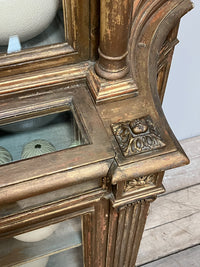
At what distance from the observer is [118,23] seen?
0.54m

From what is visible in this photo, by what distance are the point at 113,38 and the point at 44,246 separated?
40 cm

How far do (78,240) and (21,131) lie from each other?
0.26 metres

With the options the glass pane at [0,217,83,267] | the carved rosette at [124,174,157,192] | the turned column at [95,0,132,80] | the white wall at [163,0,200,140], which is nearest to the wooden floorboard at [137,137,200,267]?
the white wall at [163,0,200,140]

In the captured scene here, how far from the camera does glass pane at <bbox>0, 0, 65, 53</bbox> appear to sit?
529mm

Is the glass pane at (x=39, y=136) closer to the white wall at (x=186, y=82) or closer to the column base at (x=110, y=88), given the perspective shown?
the column base at (x=110, y=88)

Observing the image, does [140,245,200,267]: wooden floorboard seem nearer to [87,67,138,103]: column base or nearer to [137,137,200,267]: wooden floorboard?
[137,137,200,267]: wooden floorboard

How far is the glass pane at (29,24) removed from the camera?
529mm

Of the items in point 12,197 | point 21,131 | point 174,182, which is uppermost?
point 174,182

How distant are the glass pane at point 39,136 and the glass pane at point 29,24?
12cm

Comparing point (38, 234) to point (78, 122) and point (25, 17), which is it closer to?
point (78, 122)

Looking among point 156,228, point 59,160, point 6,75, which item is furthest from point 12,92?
point 156,228

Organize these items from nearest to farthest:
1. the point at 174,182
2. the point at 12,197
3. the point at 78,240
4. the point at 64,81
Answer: the point at 12,197
the point at 64,81
the point at 78,240
the point at 174,182

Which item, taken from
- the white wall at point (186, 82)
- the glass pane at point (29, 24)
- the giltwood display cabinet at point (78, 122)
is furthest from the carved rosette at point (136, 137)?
the white wall at point (186, 82)

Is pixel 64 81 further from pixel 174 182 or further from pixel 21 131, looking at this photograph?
pixel 174 182
